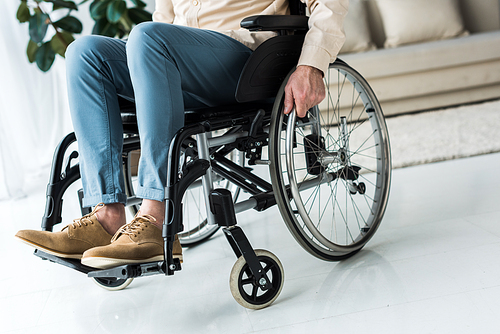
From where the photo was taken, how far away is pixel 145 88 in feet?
2.77

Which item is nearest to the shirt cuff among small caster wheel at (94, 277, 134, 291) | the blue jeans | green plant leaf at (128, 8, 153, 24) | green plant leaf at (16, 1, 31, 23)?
the blue jeans

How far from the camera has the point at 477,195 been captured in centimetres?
143

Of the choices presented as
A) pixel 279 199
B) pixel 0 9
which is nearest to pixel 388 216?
pixel 279 199

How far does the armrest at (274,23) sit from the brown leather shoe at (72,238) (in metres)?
0.47

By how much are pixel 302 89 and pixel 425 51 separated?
2111mm

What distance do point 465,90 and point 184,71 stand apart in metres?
2.57

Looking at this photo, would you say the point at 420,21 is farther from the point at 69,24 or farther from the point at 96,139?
the point at 96,139

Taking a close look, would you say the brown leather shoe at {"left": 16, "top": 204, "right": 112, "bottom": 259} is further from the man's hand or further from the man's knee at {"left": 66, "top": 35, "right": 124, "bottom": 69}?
the man's hand

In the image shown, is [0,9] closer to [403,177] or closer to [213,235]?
[213,235]

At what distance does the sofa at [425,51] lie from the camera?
108 inches

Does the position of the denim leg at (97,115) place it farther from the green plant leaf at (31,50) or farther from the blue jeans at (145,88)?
the green plant leaf at (31,50)

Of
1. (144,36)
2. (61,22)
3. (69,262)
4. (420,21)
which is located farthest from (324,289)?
(420,21)

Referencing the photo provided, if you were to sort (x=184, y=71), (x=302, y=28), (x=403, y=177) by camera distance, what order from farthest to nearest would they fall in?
(x=403, y=177)
(x=302, y=28)
(x=184, y=71)

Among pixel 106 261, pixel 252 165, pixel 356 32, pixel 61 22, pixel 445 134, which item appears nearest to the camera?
pixel 106 261
